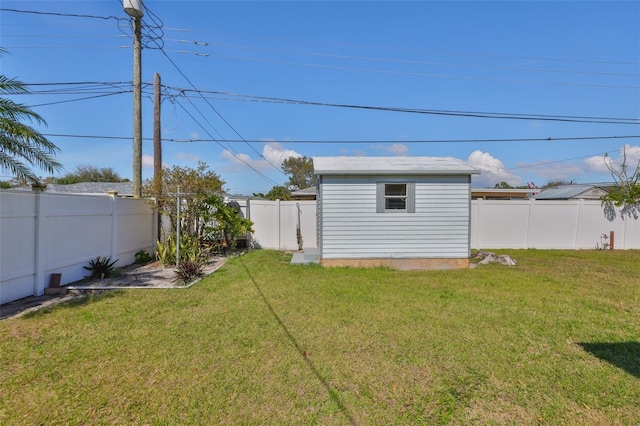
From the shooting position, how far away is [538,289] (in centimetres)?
607

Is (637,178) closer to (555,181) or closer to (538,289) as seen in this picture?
(538,289)

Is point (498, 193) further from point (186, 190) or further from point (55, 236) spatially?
point (55, 236)

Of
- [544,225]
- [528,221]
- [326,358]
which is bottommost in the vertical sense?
[326,358]

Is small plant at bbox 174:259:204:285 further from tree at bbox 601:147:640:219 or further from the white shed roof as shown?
tree at bbox 601:147:640:219

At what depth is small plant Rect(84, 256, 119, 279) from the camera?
259 inches

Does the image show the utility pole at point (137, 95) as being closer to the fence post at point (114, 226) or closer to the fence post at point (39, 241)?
the fence post at point (114, 226)

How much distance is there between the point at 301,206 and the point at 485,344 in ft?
26.3

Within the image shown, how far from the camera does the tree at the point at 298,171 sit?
132 feet

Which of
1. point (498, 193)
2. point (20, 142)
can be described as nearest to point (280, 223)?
point (20, 142)

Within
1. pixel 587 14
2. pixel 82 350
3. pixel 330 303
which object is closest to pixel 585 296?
pixel 330 303

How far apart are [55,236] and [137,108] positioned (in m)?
4.32

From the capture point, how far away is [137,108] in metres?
8.57

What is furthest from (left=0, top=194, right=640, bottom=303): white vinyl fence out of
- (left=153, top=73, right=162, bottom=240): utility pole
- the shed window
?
the shed window

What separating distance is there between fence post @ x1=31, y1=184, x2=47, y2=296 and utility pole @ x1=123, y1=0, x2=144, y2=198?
3.31 m
